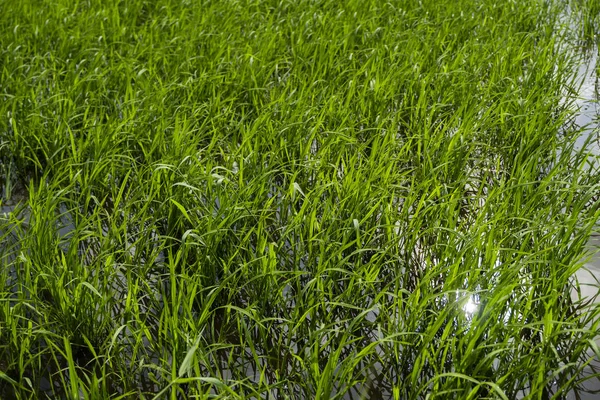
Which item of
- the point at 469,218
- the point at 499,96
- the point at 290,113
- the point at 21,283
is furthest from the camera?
the point at 499,96

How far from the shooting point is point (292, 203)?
2.55m

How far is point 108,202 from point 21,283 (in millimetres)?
870

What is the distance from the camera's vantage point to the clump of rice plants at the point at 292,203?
1.98m

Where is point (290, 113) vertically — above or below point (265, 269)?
above

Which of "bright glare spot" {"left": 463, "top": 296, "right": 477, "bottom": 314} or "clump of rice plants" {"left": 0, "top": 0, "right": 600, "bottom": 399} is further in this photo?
"bright glare spot" {"left": 463, "top": 296, "right": 477, "bottom": 314}

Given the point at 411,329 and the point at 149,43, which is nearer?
the point at 411,329

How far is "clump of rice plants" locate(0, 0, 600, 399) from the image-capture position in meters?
1.98

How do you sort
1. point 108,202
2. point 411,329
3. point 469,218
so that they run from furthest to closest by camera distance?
point 108,202
point 469,218
point 411,329

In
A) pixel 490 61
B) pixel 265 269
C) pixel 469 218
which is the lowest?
pixel 265 269

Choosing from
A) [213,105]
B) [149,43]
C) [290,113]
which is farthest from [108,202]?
[149,43]

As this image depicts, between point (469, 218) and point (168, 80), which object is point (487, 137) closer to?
point (469, 218)

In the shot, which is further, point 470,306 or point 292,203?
point 292,203

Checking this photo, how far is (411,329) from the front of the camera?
6.50 ft

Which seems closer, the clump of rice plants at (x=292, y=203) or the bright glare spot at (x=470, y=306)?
the clump of rice plants at (x=292, y=203)
